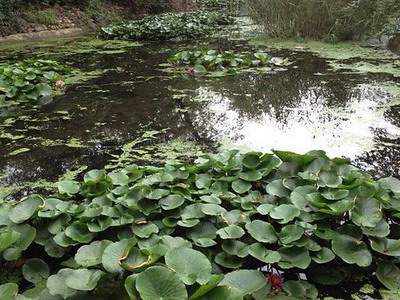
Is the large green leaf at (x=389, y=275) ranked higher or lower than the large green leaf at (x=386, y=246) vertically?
lower

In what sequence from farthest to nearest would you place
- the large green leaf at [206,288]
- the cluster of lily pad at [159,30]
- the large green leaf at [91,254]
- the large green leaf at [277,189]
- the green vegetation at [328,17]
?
1. the cluster of lily pad at [159,30]
2. the green vegetation at [328,17]
3. the large green leaf at [277,189]
4. the large green leaf at [91,254]
5. the large green leaf at [206,288]

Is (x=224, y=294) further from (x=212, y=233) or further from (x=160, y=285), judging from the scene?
(x=212, y=233)

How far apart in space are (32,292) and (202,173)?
988 mm

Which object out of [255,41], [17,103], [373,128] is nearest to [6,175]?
A: [17,103]

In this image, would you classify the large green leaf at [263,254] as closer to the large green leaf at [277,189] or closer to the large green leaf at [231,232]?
the large green leaf at [231,232]

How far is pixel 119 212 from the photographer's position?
185 cm

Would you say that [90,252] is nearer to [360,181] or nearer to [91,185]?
[91,185]

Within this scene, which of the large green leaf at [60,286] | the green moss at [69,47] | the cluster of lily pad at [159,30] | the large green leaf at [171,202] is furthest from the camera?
the cluster of lily pad at [159,30]

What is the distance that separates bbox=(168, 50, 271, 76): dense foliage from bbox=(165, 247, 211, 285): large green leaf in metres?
4.28

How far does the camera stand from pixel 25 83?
180 inches

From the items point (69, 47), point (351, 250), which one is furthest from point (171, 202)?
point (69, 47)

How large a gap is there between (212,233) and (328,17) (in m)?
6.35

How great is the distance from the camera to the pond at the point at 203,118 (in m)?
3.04

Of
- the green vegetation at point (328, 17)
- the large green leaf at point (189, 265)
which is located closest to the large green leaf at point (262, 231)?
the large green leaf at point (189, 265)
